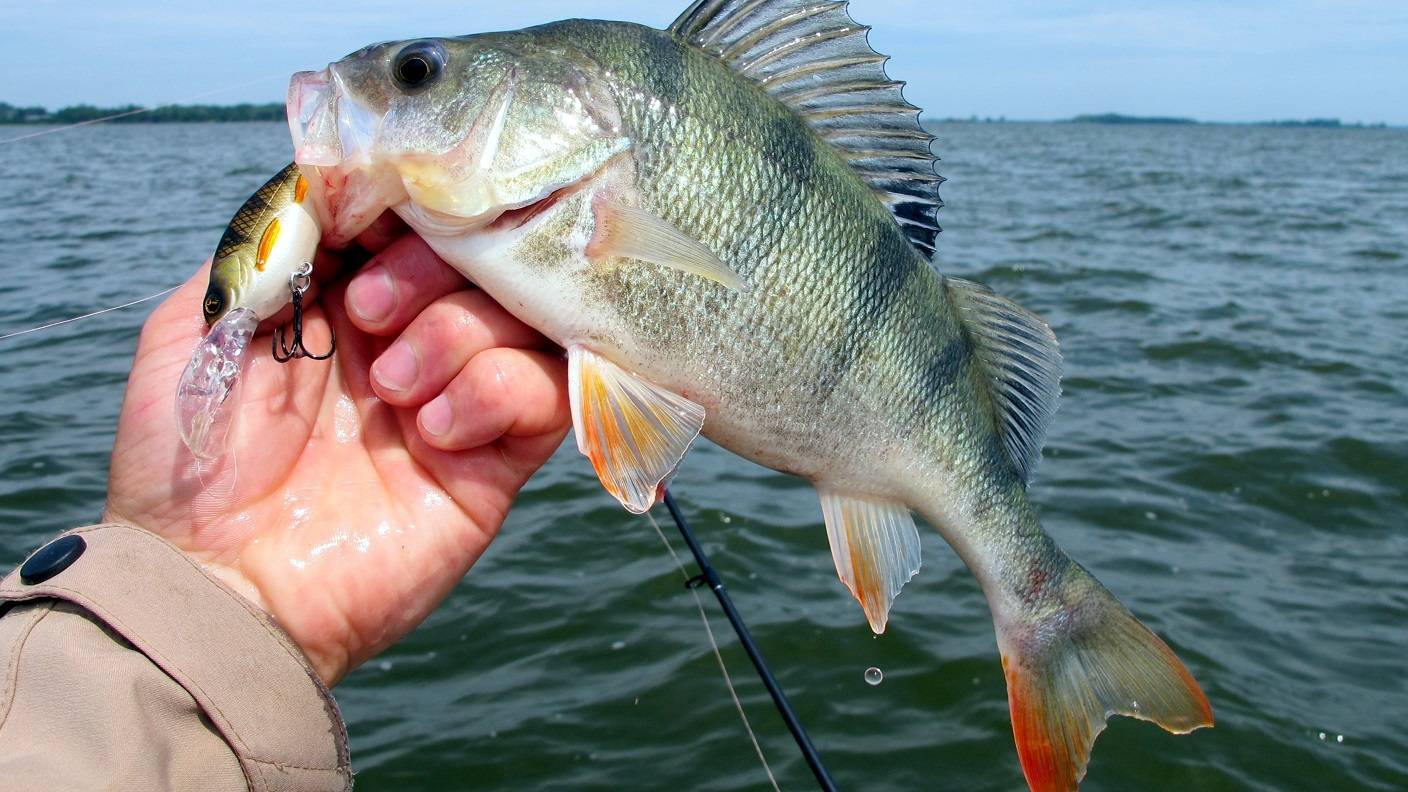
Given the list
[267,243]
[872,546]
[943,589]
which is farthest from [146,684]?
[943,589]

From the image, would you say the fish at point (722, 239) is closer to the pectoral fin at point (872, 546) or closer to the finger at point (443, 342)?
the pectoral fin at point (872, 546)

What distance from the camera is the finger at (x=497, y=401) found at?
1999mm

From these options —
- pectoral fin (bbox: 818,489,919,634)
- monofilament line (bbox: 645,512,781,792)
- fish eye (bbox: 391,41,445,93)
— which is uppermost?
fish eye (bbox: 391,41,445,93)

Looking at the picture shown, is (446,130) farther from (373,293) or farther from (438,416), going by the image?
(438,416)

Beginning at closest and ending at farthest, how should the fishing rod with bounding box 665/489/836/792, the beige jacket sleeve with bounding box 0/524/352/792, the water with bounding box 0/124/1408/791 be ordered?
the beige jacket sleeve with bounding box 0/524/352/792 < the fishing rod with bounding box 665/489/836/792 < the water with bounding box 0/124/1408/791

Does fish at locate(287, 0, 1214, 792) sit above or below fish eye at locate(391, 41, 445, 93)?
below

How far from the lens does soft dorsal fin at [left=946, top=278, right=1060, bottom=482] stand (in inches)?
95.3

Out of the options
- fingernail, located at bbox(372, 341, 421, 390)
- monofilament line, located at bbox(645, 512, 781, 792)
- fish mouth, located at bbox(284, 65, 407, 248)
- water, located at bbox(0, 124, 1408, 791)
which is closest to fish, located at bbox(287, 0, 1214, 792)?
fish mouth, located at bbox(284, 65, 407, 248)

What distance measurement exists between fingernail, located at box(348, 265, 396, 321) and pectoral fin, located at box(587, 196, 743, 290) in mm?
443

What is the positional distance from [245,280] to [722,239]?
0.88m

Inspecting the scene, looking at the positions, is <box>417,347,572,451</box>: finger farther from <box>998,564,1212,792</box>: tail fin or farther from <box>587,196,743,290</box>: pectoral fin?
<box>998,564,1212,792</box>: tail fin

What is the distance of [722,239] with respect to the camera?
1914 millimetres

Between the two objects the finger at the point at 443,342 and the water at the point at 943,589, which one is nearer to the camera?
the finger at the point at 443,342

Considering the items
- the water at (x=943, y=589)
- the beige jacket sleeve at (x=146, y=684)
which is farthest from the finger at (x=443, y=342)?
the water at (x=943, y=589)
